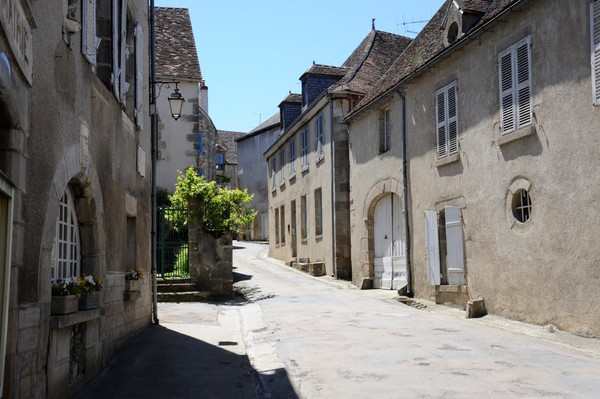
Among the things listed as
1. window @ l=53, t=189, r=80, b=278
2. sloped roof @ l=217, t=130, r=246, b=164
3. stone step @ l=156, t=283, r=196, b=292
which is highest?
sloped roof @ l=217, t=130, r=246, b=164

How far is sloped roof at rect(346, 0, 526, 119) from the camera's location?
11.8m

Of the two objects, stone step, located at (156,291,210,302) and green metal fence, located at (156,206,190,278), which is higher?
green metal fence, located at (156,206,190,278)

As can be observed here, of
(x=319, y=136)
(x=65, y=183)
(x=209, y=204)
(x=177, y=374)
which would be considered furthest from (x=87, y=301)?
(x=319, y=136)

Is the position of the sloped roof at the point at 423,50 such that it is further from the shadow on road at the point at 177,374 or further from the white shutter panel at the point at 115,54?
the shadow on road at the point at 177,374

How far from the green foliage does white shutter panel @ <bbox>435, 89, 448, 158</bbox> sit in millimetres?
5254

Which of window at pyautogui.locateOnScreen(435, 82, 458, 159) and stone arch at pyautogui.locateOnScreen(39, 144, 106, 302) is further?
window at pyautogui.locateOnScreen(435, 82, 458, 159)

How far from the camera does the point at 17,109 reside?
13.9ft

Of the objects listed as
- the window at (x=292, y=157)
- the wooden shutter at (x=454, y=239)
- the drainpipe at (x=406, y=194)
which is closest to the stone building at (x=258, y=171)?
the window at (x=292, y=157)

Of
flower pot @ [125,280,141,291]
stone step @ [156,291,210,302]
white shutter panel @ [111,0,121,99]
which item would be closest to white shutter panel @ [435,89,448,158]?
stone step @ [156,291,210,302]

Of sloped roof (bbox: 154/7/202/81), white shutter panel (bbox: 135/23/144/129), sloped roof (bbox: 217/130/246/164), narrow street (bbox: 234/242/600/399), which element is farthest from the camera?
sloped roof (bbox: 217/130/246/164)

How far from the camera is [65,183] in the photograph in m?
5.65

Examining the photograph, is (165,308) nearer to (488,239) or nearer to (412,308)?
(412,308)

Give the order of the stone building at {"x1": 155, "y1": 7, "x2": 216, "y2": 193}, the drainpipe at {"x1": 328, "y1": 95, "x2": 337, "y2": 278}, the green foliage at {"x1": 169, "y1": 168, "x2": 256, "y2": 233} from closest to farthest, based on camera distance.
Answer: the green foliage at {"x1": 169, "y1": 168, "x2": 256, "y2": 233}, the drainpipe at {"x1": 328, "y1": 95, "x2": 337, "y2": 278}, the stone building at {"x1": 155, "y1": 7, "x2": 216, "y2": 193}

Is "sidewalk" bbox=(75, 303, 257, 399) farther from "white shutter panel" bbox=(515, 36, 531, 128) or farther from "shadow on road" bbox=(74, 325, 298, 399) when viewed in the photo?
"white shutter panel" bbox=(515, 36, 531, 128)
